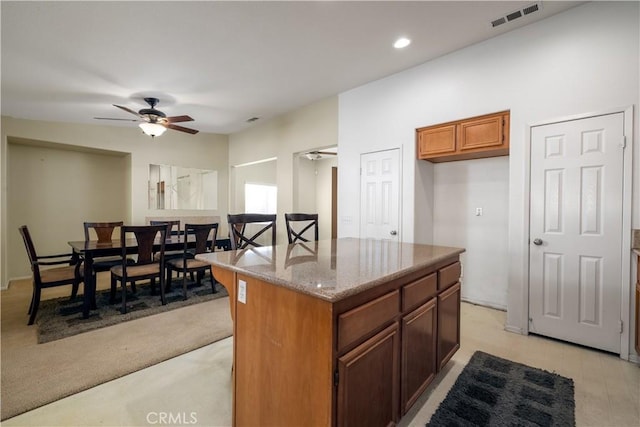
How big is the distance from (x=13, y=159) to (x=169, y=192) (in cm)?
234

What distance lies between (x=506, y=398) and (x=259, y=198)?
634cm

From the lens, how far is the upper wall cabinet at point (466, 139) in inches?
117

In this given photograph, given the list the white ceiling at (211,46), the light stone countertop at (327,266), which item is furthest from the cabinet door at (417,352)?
the white ceiling at (211,46)

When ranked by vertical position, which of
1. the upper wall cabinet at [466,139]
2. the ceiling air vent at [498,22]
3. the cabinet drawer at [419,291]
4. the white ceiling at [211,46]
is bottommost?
the cabinet drawer at [419,291]

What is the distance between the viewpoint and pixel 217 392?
1907 millimetres

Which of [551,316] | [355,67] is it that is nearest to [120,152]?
[355,67]

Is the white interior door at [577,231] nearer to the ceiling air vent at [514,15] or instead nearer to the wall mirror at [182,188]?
the ceiling air vent at [514,15]

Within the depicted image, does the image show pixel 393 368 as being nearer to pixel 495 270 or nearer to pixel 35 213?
pixel 495 270

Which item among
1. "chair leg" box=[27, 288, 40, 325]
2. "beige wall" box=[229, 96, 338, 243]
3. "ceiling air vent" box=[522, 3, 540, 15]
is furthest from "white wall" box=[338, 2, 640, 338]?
"chair leg" box=[27, 288, 40, 325]

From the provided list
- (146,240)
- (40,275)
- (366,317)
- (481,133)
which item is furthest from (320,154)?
(366,317)

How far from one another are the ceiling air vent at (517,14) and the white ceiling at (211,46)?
0.06 meters

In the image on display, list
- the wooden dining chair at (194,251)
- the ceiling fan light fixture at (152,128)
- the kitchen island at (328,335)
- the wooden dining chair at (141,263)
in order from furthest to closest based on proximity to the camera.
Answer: the ceiling fan light fixture at (152,128), the wooden dining chair at (194,251), the wooden dining chair at (141,263), the kitchen island at (328,335)

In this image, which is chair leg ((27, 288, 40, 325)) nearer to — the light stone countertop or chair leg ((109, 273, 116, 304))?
chair leg ((109, 273, 116, 304))

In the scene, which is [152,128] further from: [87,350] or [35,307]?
[87,350]
